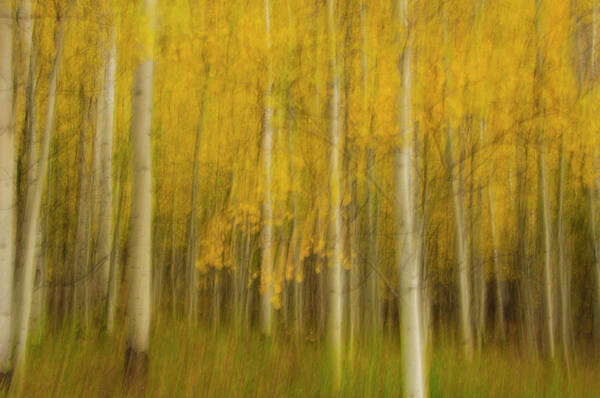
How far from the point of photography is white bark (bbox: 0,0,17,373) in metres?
3.47

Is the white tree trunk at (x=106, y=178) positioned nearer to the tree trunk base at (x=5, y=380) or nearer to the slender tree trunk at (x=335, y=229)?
the tree trunk base at (x=5, y=380)

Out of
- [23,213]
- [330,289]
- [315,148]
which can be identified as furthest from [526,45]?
[23,213]

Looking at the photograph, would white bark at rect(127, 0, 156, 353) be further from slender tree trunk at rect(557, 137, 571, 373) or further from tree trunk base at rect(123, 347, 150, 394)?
slender tree trunk at rect(557, 137, 571, 373)

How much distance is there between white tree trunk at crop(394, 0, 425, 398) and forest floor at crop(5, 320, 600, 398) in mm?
1336

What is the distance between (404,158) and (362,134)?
1.66m

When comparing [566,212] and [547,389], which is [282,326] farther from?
[566,212]

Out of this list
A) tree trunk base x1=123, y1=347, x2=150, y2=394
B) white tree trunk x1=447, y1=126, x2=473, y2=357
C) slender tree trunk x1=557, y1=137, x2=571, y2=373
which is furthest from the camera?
slender tree trunk x1=557, y1=137, x2=571, y2=373

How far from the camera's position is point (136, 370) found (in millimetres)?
4172

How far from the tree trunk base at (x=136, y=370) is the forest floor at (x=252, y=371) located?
0.17 feet

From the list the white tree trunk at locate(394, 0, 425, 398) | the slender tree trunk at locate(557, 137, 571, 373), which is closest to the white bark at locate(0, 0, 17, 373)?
the white tree trunk at locate(394, 0, 425, 398)

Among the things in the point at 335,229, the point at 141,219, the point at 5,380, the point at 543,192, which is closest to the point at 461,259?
the point at 543,192

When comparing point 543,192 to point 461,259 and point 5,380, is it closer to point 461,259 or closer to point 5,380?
point 461,259

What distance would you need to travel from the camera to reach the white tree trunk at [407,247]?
395 centimetres

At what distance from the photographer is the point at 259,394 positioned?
4.56 metres
